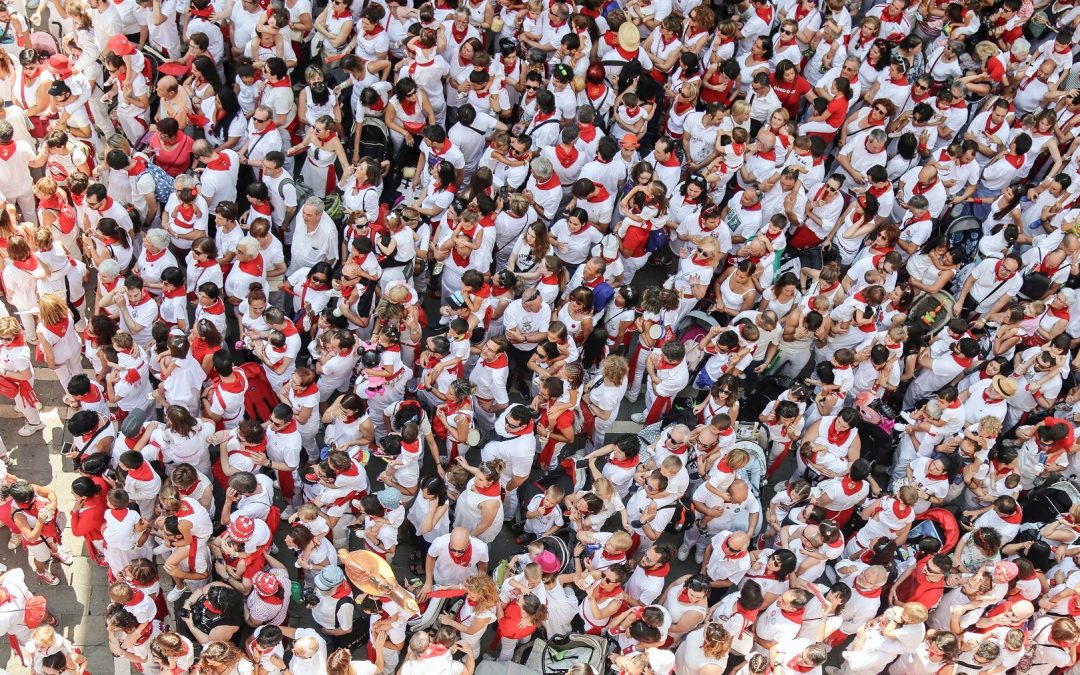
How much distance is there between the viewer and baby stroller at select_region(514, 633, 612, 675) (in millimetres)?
9594

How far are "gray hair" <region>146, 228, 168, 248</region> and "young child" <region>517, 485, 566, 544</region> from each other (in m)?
4.33

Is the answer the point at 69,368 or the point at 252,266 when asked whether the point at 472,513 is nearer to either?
the point at 252,266

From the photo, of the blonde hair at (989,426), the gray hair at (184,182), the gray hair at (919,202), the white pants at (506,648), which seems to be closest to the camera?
the white pants at (506,648)

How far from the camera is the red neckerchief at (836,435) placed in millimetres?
10344

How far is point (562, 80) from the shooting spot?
12375mm

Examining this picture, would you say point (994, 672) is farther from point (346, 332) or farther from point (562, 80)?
point (562, 80)

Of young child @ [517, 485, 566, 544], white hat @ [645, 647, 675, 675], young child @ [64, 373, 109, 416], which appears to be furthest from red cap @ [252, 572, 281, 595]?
white hat @ [645, 647, 675, 675]

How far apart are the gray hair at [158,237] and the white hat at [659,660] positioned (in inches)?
233

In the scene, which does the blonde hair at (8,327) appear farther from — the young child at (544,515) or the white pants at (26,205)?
the young child at (544,515)

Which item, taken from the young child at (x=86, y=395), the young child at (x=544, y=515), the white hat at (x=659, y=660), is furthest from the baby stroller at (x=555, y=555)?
the young child at (x=86, y=395)

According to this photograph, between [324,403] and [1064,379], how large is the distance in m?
7.97

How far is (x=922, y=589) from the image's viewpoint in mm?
9672

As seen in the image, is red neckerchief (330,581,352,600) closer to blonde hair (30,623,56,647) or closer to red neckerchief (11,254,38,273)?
blonde hair (30,623,56,647)

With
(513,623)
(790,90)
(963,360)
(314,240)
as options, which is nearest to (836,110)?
(790,90)
